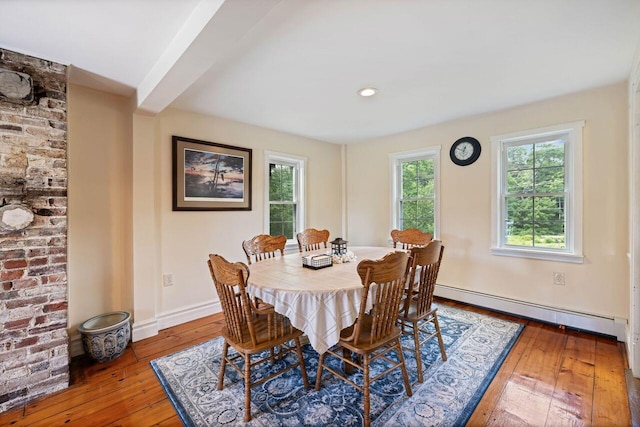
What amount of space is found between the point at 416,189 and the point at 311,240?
6.18 feet

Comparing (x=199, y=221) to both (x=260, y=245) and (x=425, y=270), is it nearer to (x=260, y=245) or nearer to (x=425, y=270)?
(x=260, y=245)

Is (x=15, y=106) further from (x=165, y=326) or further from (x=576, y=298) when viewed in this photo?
(x=576, y=298)

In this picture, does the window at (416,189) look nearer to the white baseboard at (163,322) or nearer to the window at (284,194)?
the window at (284,194)

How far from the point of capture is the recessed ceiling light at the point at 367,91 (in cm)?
265

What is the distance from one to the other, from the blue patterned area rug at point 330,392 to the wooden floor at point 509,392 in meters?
0.09

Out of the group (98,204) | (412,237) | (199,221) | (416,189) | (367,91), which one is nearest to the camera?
(98,204)

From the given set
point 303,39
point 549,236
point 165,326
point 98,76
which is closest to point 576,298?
point 549,236

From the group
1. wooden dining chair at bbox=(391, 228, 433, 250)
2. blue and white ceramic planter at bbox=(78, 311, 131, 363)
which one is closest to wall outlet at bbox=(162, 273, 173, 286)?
blue and white ceramic planter at bbox=(78, 311, 131, 363)

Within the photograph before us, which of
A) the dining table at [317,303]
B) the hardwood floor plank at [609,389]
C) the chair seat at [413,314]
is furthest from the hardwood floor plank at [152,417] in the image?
the hardwood floor plank at [609,389]

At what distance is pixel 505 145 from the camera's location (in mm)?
3326

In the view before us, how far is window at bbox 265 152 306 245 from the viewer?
3971mm

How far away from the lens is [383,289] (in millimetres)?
1666

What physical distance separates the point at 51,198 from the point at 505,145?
4.39 m

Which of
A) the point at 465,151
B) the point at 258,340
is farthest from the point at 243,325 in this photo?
the point at 465,151
